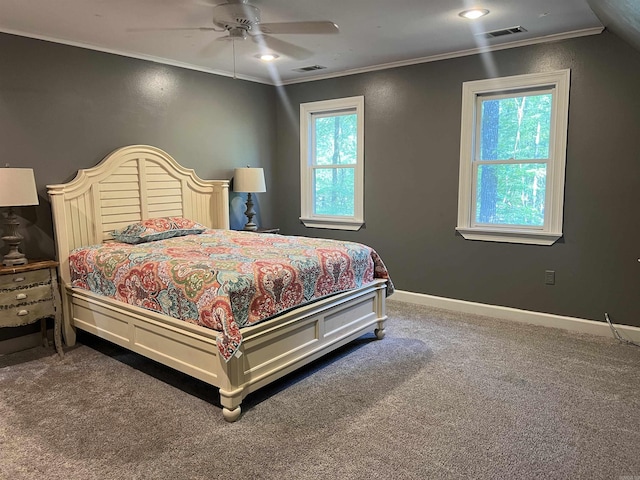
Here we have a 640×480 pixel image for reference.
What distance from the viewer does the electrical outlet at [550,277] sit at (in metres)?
4.04

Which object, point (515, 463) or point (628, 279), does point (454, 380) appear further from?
point (628, 279)

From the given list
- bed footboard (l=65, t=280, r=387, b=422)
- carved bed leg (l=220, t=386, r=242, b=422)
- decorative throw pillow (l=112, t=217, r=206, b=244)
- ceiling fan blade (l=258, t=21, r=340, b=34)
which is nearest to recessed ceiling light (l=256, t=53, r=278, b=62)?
ceiling fan blade (l=258, t=21, r=340, b=34)

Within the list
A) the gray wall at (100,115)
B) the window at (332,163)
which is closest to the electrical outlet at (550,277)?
the window at (332,163)

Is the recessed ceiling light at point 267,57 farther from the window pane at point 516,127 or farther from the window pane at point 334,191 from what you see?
the window pane at point 516,127

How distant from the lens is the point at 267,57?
438 cm

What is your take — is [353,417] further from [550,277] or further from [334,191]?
[334,191]

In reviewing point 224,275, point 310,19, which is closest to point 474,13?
point 310,19

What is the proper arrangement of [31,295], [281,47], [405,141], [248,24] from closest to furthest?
[248,24] → [31,295] → [281,47] → [405,141]

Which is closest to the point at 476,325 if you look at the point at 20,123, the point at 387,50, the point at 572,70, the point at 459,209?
the point at 459,209

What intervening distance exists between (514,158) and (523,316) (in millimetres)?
1430

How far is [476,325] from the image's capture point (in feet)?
13.5

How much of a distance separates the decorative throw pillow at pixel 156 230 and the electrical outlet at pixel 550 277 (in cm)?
313

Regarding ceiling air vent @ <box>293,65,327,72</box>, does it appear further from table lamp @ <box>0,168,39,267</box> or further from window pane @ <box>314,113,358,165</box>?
table lamp @ <box>0,168,39,267</box>

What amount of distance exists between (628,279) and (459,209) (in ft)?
4.87
